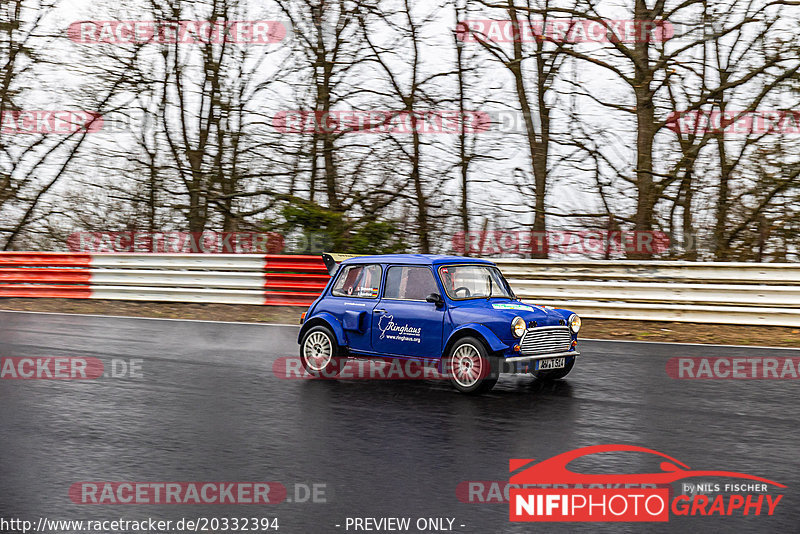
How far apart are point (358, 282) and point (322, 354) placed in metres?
0.94

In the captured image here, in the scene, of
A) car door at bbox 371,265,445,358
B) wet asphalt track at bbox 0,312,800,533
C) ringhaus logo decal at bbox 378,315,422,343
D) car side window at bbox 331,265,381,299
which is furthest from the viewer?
car side window at bbox 331,265,381,299

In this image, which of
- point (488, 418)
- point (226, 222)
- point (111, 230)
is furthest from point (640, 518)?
point (111, 230)

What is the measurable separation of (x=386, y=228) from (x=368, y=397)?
36.7ft

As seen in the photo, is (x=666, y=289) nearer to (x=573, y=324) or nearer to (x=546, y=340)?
(x=573, y=324)

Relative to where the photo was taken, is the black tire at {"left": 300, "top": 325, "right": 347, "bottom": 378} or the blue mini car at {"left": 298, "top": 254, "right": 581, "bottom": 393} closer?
the blue mini car at {"left": 298, "top": 254, "right": 581, "bottom": 393}

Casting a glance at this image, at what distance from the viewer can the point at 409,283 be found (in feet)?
30.9

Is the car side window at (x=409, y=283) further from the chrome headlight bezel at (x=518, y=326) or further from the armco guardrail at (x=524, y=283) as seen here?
the armco guardrail at (x=524, y=283)

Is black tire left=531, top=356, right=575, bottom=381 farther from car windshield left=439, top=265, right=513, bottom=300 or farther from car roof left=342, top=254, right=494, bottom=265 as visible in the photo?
car roof left=342, top=254, right=494, bottom=265

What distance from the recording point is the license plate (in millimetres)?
8648

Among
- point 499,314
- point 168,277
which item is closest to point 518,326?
point 499,314

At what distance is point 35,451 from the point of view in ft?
20.7

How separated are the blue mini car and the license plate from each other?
0.01 meters

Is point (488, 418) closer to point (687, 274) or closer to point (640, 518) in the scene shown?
point (640, 518)

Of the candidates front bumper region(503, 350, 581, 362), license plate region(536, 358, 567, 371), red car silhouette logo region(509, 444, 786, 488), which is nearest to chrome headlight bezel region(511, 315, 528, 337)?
front bumper region(503, 350, 581, 362)
